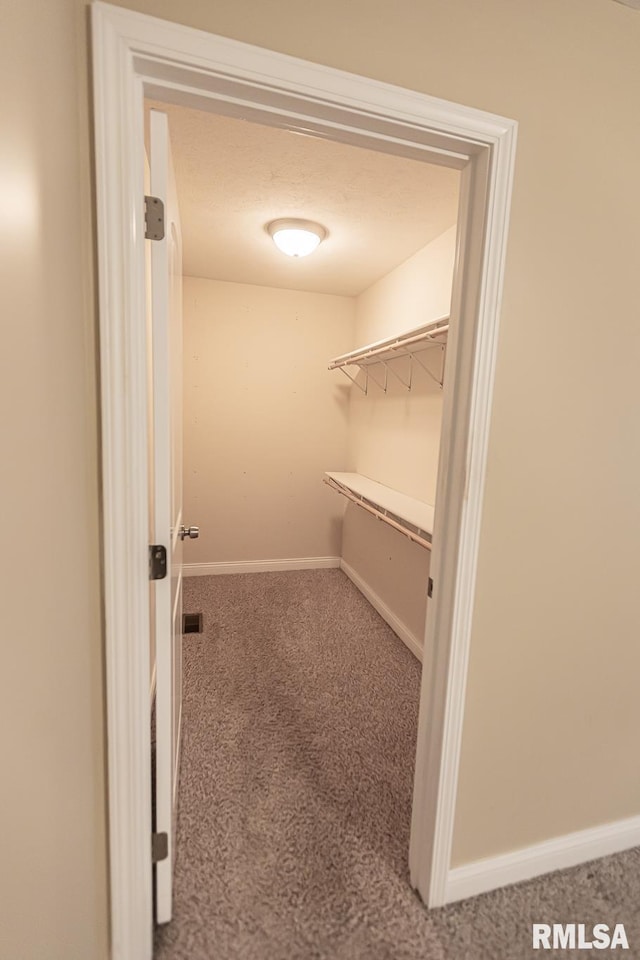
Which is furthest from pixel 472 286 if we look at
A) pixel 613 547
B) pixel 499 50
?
pixel 613 547

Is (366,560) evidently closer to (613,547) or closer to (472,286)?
(613,547)

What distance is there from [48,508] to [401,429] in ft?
7.94

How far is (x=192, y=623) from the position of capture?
282 cm

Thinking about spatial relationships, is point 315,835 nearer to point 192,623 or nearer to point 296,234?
point 192,623

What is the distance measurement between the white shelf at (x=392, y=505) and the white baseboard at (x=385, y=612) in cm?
76

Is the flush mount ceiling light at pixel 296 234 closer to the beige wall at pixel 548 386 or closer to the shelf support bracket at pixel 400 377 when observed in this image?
the shelf support bracket at pixel 400 377

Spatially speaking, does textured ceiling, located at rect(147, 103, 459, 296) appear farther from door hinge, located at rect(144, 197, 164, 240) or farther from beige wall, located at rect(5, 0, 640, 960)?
door hinge, located at rect(144, 197, 164, 240)

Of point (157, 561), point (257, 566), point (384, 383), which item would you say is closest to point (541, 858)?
point (157, 561)

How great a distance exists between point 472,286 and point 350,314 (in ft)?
9.25

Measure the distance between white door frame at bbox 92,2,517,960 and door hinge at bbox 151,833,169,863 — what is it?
0.19ft

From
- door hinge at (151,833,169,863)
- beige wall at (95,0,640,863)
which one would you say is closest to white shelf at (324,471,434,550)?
beige wall at (95,0,640,863)

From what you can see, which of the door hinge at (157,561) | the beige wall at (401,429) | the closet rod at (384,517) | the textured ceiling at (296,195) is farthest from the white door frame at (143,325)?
the beige wall at (401,429)

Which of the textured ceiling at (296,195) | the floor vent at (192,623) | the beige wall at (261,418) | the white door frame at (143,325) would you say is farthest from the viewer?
the beige wall at (261,418)

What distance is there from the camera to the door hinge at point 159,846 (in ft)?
3.52
